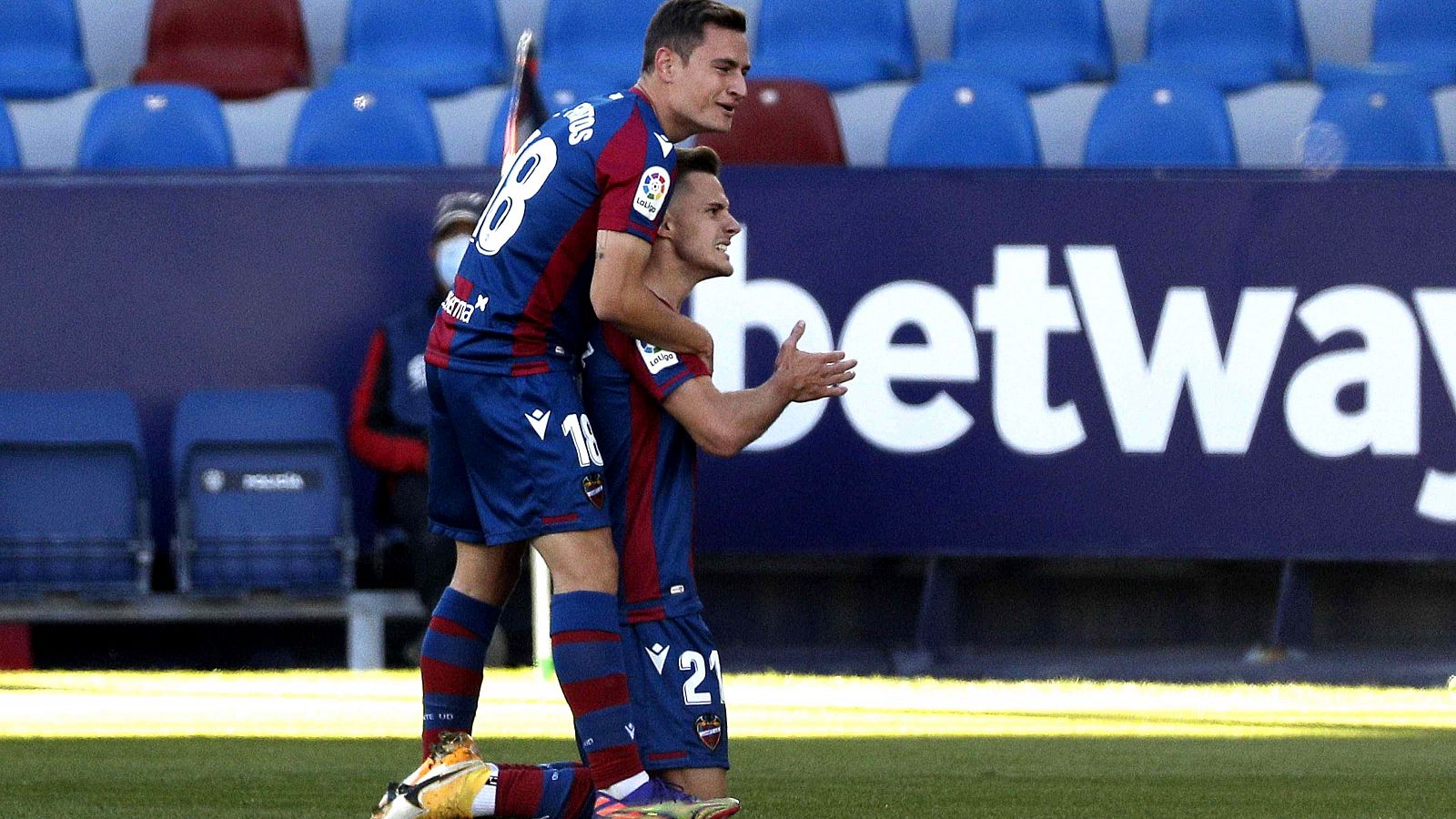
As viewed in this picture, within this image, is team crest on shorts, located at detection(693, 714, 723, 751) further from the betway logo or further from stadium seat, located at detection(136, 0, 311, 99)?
stadium seat, located at detection(136, 0, 311, 99)

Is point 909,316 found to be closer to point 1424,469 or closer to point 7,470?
point 1424,469

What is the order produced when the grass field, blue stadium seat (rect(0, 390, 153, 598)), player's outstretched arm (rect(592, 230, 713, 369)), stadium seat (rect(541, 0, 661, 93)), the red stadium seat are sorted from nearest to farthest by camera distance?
player's outstretched arm (rect(592, 230, 713, 369))
the grass field
blue stadium seat (rect(0, 390, 153, 598))
the red stadium seat
stadium seat (rect(541, 0, 661, 93))

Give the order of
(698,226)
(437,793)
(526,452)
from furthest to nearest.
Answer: (698,226) → (526,452) → (437,793)

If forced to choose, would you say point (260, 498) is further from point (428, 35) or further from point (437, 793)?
point (437, 793)

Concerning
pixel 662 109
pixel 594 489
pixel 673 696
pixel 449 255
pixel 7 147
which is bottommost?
pixel 673 696

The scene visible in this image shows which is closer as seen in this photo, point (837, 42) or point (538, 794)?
point (538, 794)

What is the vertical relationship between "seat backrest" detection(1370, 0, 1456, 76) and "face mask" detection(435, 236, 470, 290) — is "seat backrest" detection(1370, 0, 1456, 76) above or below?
above

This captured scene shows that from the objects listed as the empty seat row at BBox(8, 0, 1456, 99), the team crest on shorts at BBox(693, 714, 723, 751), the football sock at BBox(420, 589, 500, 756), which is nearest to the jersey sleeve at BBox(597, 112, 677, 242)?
the football sock at BBox(420, 589, 500, 756)

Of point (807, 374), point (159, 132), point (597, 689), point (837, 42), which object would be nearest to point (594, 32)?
point (837, 42)

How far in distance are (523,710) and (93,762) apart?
1.67 m

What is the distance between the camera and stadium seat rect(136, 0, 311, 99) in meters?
10.6

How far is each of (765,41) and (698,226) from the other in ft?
22.2

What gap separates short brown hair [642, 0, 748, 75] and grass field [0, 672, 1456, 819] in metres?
1.46

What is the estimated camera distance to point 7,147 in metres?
9.69
